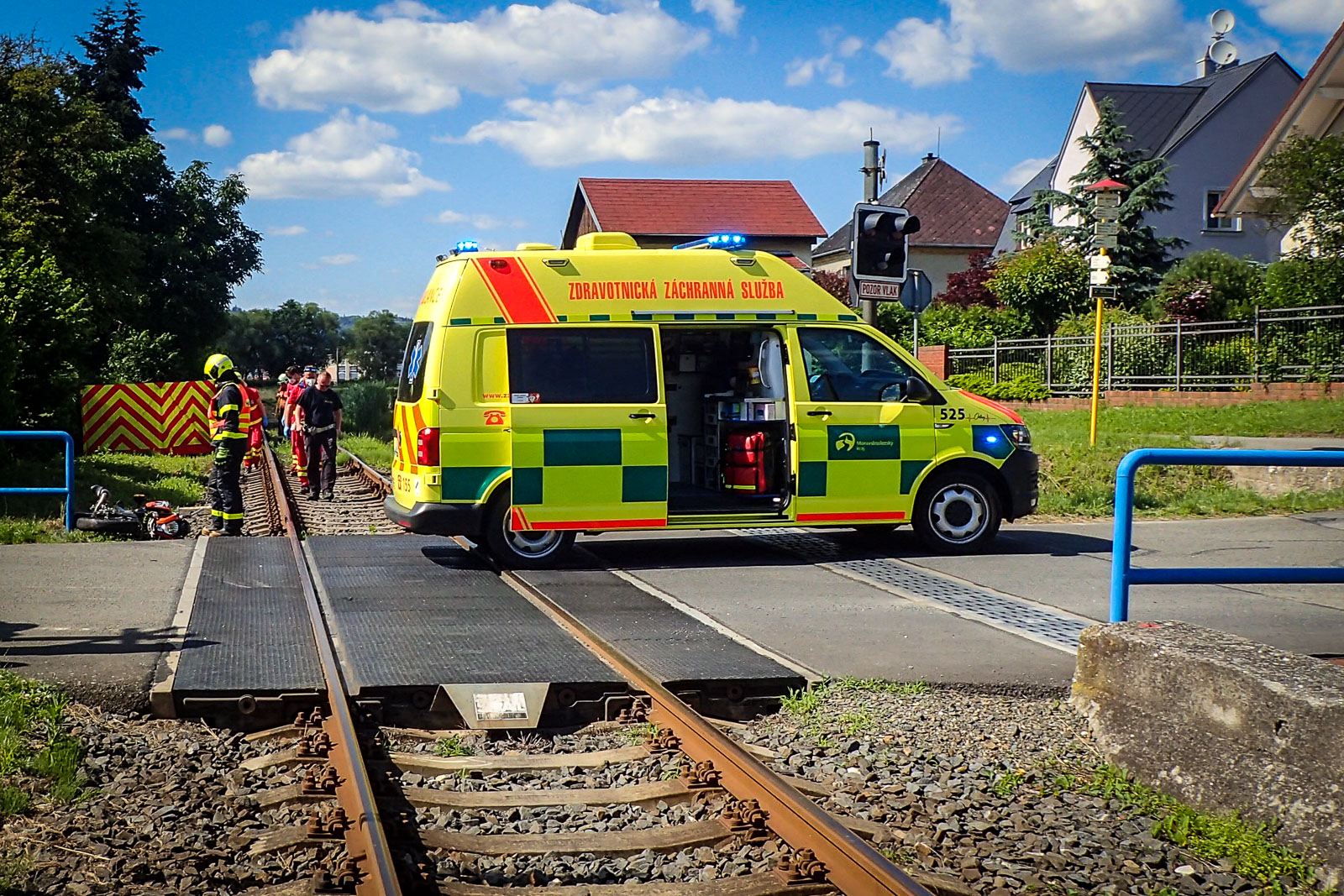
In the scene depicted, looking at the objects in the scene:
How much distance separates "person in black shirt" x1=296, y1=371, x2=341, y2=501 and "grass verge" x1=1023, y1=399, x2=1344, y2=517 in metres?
9.13

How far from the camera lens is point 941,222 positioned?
6750 cm

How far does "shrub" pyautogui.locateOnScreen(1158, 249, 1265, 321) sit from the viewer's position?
96.2 ft

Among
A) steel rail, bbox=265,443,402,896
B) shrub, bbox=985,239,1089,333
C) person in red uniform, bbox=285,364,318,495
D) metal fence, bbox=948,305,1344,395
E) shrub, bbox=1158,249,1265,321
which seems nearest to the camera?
steel rail, bbox=265,443,402,896

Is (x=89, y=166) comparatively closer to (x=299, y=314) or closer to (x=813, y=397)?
(x=813, y=397)

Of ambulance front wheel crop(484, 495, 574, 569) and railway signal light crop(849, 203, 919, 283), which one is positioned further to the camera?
railway signal light crop(849, 203, 919, 283)

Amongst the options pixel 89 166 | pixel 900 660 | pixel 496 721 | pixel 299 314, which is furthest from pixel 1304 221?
pixel 299 314

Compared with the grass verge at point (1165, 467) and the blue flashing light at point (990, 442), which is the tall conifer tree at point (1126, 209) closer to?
the grass verge at point (1165, 467)

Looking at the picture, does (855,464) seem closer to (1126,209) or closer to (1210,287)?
(1210,287)

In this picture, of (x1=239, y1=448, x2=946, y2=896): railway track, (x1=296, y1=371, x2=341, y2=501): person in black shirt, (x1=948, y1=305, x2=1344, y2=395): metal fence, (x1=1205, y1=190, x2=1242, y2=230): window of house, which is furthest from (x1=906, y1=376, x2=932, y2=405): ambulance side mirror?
(x1=1205, y1=190, x2=1242, y2=230): window of house

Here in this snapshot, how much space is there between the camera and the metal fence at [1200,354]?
74.0ft

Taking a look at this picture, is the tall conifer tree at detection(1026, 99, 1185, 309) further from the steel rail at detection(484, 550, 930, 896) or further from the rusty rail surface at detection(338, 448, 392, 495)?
the steel rail at detection(484, 550, 930, 896)

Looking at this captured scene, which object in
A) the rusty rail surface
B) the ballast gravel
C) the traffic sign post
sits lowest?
the ballast gravel

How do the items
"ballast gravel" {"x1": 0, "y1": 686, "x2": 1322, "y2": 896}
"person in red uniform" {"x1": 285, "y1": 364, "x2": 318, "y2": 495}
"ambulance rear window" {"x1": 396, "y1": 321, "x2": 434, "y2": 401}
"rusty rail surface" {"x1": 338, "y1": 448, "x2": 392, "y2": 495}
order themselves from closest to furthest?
"ballast gravel" {"x1": 0, "y1": 686, "x2": 1322, "y2": 896}
"ambulance rear window" {"x1": 396, "y1": 321, "x2": 434, "y2": 401}
"person in red uniform" {"x1": 285, "y1": 364, "x2": 318, "y2": 495}
"rusty rail surface" {"x1": 338, "y1": 448, "x2": 392, "y2": 495}

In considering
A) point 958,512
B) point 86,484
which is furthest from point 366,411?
point 958,512
